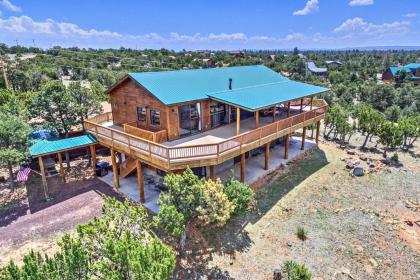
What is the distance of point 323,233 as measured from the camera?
14.1 m

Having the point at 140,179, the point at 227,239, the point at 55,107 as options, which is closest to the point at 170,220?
the point at 227,239

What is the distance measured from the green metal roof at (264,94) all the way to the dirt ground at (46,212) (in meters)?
8.66

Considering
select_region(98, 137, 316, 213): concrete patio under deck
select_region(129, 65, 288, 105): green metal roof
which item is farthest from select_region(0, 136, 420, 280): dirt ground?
select_region(129, 65, 288, 105): green metal roof

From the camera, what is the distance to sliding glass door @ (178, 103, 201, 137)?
1731 cm

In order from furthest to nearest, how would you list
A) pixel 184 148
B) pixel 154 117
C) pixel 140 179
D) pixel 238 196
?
pixel 154 117
pixel 140 179
pixel 184 148
pixel 238 196

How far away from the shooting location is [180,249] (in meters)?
12.5

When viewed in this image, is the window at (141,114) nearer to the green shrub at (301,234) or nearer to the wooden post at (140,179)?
the wooden post at (140,179)

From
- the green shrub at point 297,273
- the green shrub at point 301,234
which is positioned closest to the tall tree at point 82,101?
the green shrub at point 301,234

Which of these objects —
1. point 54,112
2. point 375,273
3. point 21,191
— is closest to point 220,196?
point 375,273

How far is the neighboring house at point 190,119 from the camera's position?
14.2 metres

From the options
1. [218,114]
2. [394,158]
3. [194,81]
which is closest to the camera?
[194,81]

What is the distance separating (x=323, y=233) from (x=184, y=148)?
7.73 metres

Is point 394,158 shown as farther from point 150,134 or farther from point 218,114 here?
point 150,134

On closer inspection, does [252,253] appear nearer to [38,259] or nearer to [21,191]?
[38,259]
